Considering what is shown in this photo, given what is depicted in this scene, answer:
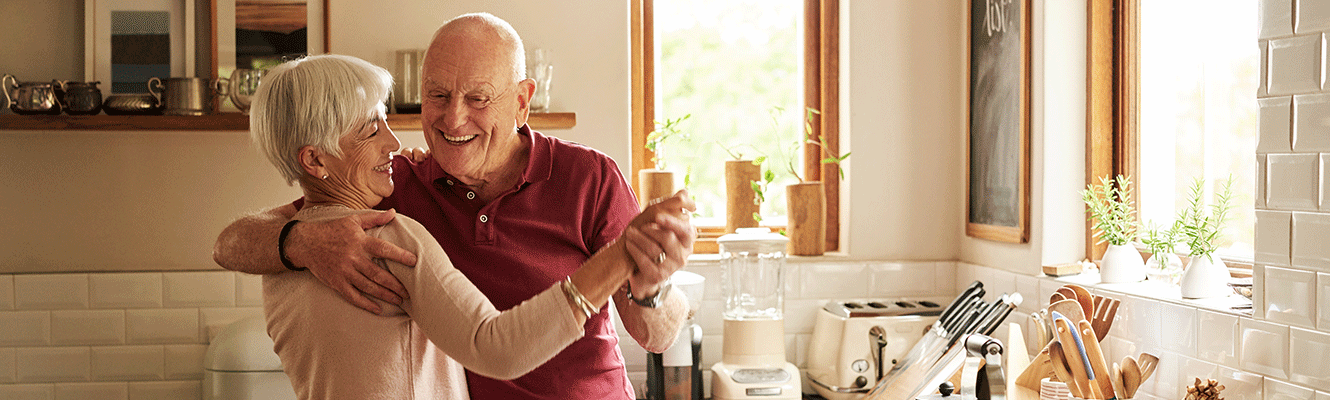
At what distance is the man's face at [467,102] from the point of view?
4.56 feet

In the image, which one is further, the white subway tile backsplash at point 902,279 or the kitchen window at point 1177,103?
the white subway tile backsplash at point 902,279

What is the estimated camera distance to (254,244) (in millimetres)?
1234

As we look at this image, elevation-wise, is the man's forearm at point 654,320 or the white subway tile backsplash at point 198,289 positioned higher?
the man's forearm at point 654,320

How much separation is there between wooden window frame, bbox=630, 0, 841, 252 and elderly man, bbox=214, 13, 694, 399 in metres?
1.41

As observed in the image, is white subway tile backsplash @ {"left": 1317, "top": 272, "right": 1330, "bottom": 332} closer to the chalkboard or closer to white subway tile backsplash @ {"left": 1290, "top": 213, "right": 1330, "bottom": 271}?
white subway tile backsplash @ {"left": 1290, "top": 213, "right": 1330, "bottom": 271}

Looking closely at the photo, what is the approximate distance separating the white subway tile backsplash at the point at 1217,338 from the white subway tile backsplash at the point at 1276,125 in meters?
0.34

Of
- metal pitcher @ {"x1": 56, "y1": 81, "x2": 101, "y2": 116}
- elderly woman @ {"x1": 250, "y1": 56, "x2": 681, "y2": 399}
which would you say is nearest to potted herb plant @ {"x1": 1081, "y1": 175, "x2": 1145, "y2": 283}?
elderly woman @ {"x1": 250, "y1": 56, "x2": 681, "y2": 399}

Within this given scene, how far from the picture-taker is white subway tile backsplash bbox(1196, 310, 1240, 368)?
1724mm

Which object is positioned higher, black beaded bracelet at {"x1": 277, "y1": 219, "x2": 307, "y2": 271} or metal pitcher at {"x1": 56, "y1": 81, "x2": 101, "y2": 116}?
metal pitcher at {"x1": 56, "y1": 81, "x2": 101, "y2": 116}

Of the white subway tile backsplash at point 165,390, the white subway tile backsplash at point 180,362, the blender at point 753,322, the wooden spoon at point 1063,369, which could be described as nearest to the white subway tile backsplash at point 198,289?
the white subway tile backsplash at point 180,362

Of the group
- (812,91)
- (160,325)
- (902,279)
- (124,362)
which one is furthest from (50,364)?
(902,279)

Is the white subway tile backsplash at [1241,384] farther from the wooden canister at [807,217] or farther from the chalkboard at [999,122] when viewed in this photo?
the wooden canister at [807,217]

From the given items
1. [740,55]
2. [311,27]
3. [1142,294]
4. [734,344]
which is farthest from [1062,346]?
[311,27]

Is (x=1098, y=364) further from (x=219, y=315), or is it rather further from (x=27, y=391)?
(x=27, y=391)
